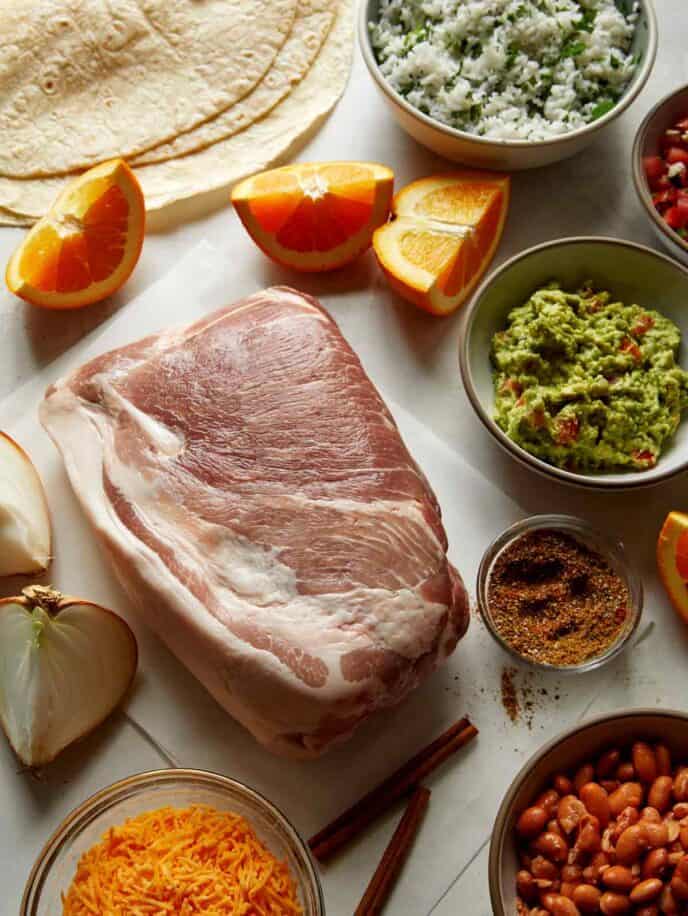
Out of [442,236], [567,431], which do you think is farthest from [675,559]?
[442,236]

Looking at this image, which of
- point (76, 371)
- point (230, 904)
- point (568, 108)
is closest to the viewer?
point (230, 904)

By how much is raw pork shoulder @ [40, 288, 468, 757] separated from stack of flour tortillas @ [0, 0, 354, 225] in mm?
539

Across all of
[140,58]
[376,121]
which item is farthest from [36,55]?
[376,121]

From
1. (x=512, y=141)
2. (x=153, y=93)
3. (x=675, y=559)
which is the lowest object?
(x=675, y=559)

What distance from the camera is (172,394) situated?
229 centimetres

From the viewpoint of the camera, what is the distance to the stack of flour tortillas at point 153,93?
2660mm

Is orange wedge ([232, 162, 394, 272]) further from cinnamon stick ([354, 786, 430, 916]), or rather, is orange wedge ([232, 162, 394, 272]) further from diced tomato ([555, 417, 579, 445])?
cinnamon stick ([354, 786, 430, 916])

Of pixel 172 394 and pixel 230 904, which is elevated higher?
pixel 172 394

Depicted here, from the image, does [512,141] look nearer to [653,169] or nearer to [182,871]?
[653,169]

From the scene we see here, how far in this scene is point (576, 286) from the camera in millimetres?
2545

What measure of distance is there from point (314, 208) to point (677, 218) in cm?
83

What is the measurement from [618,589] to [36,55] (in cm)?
185

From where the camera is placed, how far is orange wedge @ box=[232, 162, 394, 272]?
250 cm

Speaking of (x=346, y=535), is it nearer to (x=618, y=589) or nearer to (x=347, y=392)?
(x=347, y=392)
